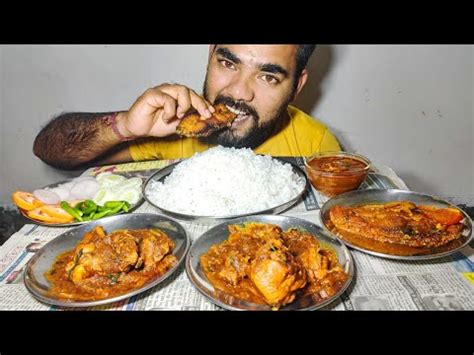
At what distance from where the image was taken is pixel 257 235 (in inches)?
77.0

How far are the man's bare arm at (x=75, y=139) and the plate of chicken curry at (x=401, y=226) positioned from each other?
2.65 m

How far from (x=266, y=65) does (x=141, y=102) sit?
1.19 metres

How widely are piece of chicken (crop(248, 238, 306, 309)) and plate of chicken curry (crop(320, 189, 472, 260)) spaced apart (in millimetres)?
466

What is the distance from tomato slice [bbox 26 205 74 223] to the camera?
2.47m

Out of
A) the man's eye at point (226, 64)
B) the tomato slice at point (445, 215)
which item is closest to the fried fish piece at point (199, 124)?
the man's eye at point (226, 64)

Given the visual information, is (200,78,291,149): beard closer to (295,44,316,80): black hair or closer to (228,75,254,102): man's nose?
(228,75,254,102): man's nose

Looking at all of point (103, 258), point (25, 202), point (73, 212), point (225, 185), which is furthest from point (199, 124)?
point (103, 258)

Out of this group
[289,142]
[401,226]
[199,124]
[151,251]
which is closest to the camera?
[151,251]

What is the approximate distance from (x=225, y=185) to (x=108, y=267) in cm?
105

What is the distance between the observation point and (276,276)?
5.14ft

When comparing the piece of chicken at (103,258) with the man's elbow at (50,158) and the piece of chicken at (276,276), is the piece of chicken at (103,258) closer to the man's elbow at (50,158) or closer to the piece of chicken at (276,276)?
the piece of chicken at (276,276)

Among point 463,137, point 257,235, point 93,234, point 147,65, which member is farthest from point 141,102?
point 463,137

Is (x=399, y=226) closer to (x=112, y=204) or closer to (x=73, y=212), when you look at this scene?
(x=112, y=204)

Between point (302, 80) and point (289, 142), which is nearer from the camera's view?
point (302, 80)
